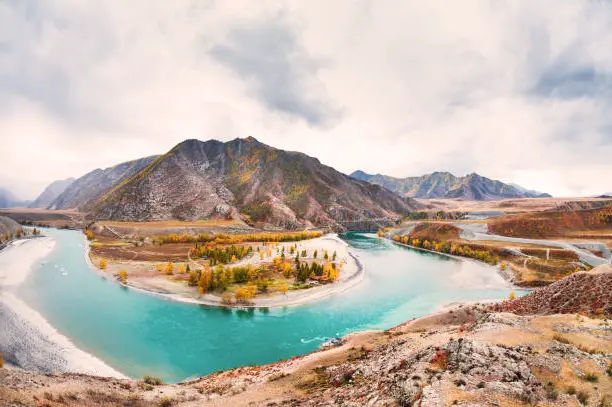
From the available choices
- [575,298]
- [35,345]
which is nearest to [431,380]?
[575,298]

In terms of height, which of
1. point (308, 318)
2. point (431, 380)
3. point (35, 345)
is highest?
point (431, 380)

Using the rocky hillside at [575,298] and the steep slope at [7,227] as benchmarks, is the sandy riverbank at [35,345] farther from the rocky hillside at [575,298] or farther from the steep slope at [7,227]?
the steep slope at [7,227]

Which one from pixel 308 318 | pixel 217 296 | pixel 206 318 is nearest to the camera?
pixel 206 318

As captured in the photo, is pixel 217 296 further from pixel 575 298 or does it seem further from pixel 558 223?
pixel 558 223

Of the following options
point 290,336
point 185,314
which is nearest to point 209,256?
point 185,314

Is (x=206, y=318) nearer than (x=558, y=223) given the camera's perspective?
Yes

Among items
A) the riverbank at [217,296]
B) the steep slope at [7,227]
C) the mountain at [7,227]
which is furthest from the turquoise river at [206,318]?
the steep slope at [7,227]

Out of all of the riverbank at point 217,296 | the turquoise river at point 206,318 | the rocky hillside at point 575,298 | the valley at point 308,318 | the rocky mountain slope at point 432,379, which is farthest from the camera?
the riverbank at point 217,296
